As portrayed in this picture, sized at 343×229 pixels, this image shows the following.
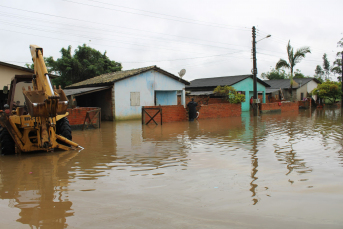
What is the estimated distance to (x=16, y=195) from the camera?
5.28 m

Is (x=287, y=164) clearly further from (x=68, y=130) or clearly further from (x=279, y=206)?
(x=68, y=130)

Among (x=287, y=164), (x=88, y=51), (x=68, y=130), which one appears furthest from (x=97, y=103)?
(x=287, y=164)

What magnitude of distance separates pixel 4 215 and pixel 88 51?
3299 centimetres

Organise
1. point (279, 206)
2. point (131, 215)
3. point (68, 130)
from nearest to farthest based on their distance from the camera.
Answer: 1. point (131, 215)
2. point (279, 206)
3. point (68, 130)

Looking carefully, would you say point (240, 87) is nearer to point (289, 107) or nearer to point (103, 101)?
point (289, 107)

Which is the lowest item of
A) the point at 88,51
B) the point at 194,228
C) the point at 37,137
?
the point at 194,228

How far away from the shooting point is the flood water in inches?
164

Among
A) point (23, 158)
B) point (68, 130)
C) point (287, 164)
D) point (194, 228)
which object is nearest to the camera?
point (194, 228)

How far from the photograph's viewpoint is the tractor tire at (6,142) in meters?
9.13

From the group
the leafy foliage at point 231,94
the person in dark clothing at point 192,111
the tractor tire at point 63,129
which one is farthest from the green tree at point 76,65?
the tractor tire at point 63,129

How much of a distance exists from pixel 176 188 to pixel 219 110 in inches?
772

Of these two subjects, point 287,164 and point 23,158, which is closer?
point 287,164

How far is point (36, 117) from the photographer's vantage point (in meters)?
8.55

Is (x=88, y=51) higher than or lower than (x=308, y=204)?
higher
